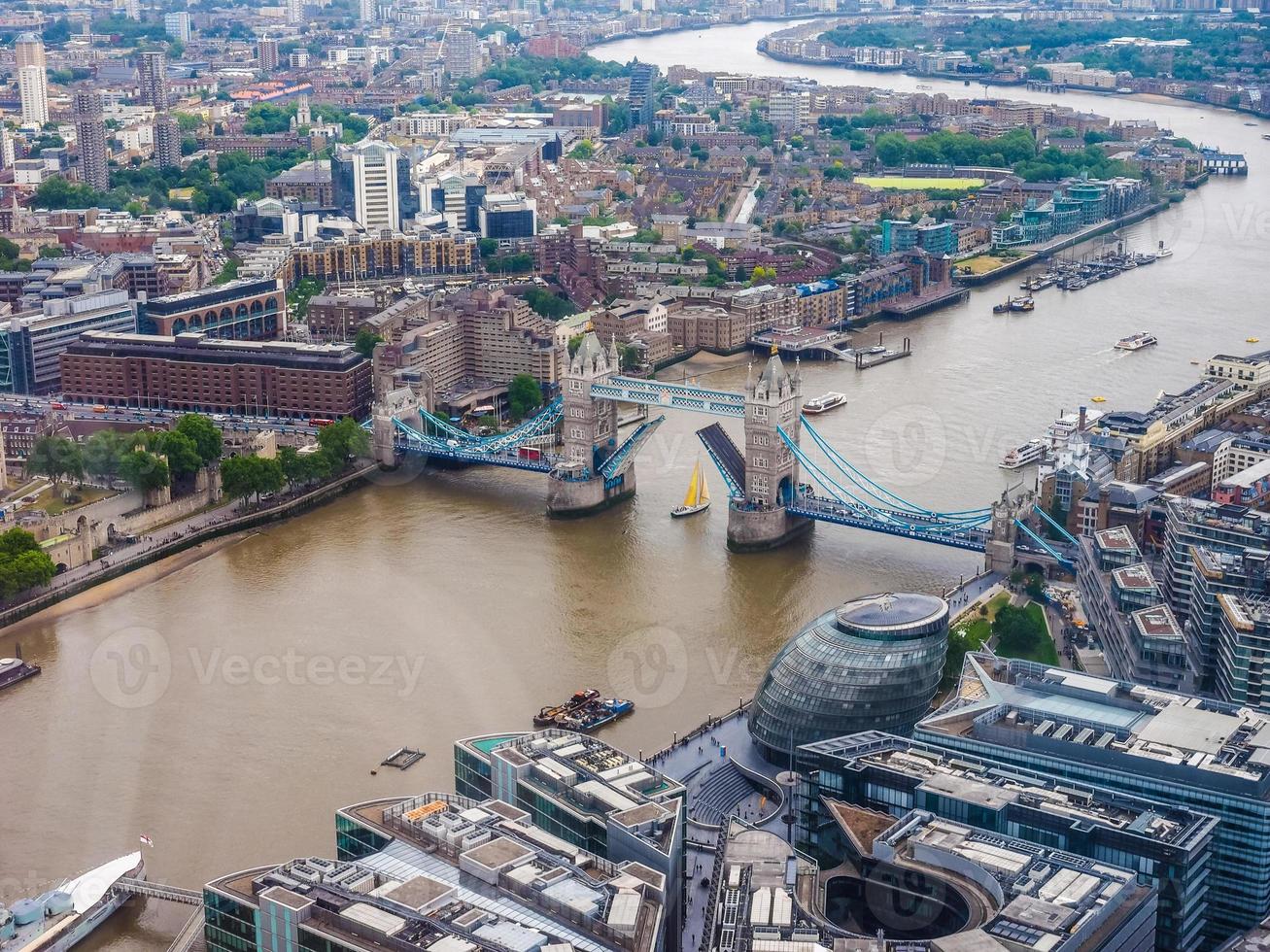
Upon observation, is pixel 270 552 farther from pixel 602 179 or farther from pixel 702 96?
pixel 702 96

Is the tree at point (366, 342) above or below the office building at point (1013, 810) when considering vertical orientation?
below

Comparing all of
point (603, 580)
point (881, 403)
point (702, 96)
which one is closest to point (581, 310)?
point (881, 403)

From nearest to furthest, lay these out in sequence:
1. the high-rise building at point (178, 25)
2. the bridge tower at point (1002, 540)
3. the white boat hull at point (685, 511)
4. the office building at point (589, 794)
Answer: the office building at point (589, 794), the bridge tower at point (1002, 540), the white boat hull at point (685, 511), the high-rise building at point (178, 25)

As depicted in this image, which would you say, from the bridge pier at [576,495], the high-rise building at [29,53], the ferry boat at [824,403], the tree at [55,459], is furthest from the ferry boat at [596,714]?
the high-rise building at [29,53]

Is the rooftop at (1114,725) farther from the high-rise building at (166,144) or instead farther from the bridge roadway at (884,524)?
the high-rise building at (166,144)

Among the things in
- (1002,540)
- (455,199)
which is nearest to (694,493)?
(1002,540)

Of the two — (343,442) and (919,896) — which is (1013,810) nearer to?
(919,896)
